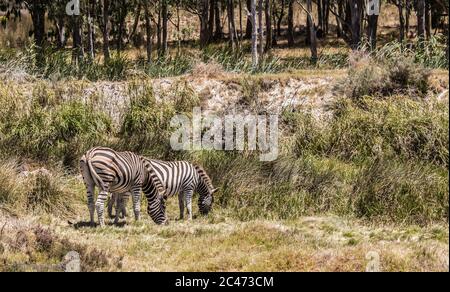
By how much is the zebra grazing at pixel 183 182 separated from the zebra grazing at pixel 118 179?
0.19 m

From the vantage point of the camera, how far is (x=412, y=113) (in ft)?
71.1

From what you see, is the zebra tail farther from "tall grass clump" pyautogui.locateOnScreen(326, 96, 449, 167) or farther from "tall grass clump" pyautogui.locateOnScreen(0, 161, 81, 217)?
"tall grass clump" pyautogui.locateOnScreen(326, 96, 449, 167)

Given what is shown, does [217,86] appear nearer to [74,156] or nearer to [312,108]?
[312,108]

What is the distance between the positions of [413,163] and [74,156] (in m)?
7.72

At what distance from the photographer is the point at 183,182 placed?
1775 cm

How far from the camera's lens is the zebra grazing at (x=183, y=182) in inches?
693

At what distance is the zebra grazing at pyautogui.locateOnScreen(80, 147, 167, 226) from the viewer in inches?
648

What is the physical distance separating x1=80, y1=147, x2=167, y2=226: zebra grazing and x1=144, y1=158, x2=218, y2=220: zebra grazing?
0.19 meters

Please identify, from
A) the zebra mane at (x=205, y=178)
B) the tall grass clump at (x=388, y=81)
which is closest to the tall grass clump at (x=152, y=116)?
the zebra mane at (x=205, y=178)

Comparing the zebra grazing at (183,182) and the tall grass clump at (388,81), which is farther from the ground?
the tall grass clump at (388,81)

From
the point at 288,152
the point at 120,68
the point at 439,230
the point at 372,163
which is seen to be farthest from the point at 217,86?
the point at 439,230

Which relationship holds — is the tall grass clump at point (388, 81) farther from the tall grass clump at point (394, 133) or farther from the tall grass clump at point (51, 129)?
the tall grass clump at point (51, 129)

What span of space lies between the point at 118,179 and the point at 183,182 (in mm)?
1591

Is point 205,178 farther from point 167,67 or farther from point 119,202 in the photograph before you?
point 167,67
